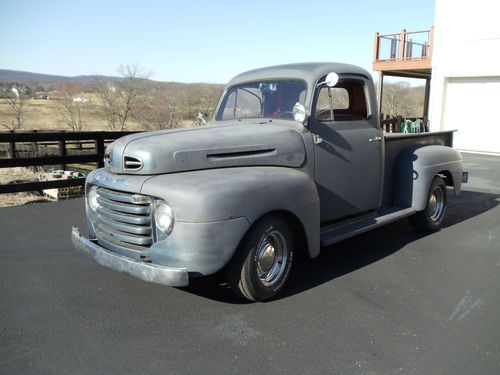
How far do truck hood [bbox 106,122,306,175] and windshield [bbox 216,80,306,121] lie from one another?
1.10 ft

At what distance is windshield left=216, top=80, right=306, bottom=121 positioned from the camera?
4559 millimetres

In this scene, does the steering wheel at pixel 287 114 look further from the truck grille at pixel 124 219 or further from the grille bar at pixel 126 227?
the grille bar at pixel 126 227

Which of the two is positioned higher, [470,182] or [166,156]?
[166,156]

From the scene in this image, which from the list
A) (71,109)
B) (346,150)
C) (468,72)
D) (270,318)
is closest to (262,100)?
(346,150)

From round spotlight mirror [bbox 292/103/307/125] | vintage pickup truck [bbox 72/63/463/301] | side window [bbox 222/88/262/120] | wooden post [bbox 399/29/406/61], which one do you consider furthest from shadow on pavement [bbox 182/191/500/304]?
wooden post [bbox 399/29/406/61]

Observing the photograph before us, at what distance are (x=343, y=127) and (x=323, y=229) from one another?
108 centimetres

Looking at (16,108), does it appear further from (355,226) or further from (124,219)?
(355,226)

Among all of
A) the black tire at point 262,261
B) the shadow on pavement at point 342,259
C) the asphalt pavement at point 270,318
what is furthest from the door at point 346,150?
the black tire at point 262,261

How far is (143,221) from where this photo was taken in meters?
3.43

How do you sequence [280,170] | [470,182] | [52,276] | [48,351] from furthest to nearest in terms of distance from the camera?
[470,182], [52,276], [280,170], [48,351]

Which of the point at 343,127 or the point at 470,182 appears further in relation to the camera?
the point at 470,182

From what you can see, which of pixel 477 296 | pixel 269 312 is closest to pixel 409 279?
pixel 477 296

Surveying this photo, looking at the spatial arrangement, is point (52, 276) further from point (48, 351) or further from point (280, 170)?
point (280, 170)

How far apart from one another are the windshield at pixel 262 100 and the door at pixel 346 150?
0.26 metres
